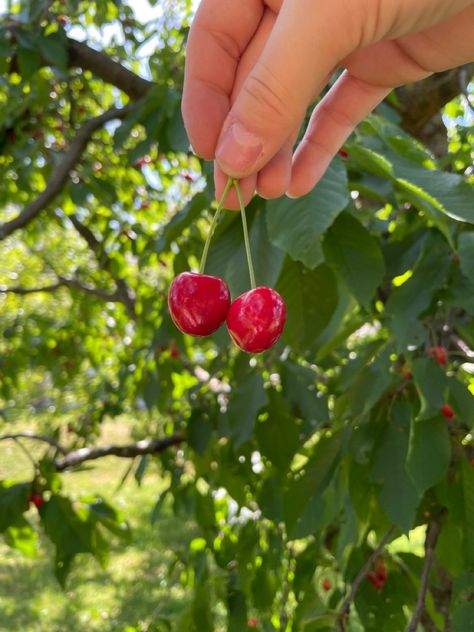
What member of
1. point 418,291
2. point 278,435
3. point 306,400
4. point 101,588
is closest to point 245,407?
point 278,435

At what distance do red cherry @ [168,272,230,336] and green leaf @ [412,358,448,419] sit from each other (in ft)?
1.79

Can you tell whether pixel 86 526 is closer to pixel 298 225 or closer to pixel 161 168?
pixel 298 225

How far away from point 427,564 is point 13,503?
0.93 m

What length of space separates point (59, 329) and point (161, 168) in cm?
102

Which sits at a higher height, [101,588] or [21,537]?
[21,537]

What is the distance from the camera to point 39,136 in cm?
325

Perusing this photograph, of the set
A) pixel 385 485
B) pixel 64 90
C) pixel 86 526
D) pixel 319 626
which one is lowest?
pixel 319 626

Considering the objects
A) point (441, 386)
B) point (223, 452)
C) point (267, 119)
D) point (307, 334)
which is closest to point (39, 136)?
point (223, 452)

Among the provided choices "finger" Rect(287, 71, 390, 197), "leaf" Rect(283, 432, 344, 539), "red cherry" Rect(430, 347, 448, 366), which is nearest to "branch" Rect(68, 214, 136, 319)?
"leaf" Rect(283, 432, 344, 539)

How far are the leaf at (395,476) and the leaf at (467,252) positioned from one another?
371 mm

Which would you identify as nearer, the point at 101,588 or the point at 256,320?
the point at 256,320

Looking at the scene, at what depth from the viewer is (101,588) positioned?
193 inches

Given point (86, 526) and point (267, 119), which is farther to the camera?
point (86, 526)

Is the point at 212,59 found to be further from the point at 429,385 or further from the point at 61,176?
the point at 61,176
